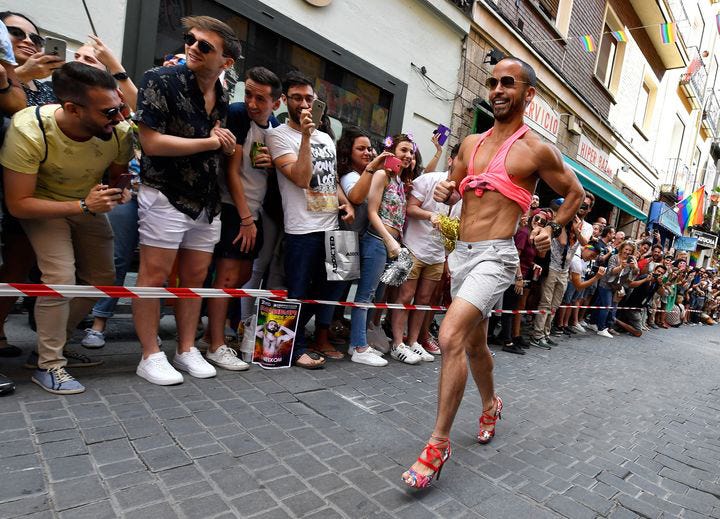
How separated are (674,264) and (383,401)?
1416 cm

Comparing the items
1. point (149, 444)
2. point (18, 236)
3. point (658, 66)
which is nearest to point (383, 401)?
point (149, 444)

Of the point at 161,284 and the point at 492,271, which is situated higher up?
the point at 492,271

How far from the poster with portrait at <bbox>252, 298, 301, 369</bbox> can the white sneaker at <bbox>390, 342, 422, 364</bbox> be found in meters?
1.34

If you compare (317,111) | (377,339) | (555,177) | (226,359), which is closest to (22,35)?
(317,111)

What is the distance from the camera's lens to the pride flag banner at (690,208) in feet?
70.9

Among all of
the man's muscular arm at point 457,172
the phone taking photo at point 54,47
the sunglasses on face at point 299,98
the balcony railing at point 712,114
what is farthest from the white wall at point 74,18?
the balcony railing at point 712,114

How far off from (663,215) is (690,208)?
2.81 m

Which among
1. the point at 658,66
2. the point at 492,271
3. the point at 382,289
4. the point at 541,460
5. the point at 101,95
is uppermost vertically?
the point at 658,66

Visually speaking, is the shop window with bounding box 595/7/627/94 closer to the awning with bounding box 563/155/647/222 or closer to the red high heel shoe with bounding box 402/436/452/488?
the awning with bounding box 563/155/647/222

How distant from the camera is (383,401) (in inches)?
132

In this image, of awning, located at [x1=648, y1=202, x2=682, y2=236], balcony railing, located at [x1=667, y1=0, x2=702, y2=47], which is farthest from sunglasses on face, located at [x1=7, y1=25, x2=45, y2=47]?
awning, located at [x1=648, y1=202, x2=682, y2=236]

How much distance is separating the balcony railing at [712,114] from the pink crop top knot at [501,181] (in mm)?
30689

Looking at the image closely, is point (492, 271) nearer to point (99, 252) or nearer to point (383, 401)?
point (383, 401)

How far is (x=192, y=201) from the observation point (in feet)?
9.98
